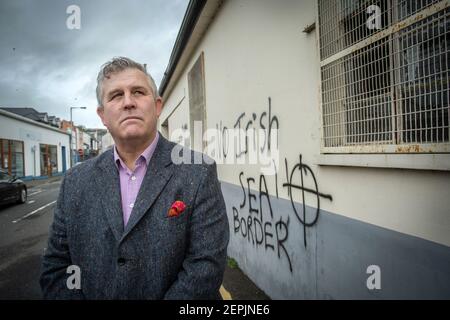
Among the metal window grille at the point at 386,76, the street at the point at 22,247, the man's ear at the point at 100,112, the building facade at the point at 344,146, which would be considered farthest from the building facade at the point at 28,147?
the metal window grille at the point at 386,76

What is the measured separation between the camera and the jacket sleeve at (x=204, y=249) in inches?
59.2

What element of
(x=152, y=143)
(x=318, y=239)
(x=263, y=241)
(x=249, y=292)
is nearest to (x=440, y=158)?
(x=318, y=239)

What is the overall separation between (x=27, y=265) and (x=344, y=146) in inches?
214

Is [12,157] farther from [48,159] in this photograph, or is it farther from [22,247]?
[22,247]

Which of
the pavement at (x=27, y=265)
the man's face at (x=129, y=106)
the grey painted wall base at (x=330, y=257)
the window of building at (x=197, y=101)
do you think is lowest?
the pavement at (x=27, y=265)

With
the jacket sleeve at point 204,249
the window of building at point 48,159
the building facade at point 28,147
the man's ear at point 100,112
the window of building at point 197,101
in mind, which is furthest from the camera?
the window of building at point 48,159

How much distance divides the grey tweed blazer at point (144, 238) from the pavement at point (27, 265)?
2229 mm

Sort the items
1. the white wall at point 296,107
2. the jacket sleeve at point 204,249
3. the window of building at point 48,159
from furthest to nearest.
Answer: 1. the window of building at point 48,159
2. the white wall at point 296,107
3. the jacket sleeve at point 204,249

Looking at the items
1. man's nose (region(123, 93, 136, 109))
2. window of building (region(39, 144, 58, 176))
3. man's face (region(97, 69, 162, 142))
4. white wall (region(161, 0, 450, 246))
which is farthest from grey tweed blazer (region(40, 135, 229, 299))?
window of building (region(39, 144, 58, 176))

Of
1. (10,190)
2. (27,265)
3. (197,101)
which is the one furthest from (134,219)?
(10,190)

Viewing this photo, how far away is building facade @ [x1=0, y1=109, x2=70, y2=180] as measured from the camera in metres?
18.7

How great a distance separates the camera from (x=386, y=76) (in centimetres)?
185

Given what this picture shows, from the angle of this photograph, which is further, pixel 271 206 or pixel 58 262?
pixel 271 206

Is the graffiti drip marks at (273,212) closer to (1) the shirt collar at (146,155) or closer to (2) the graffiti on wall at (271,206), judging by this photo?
(2) the graffiti on wall at (271,206)
